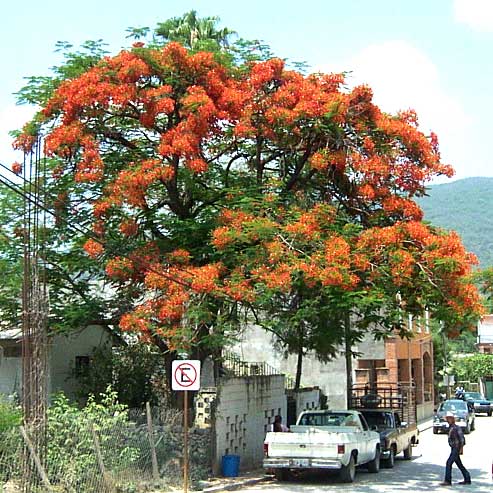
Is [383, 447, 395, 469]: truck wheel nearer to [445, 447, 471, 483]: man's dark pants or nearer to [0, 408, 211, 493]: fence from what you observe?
Result: [445, 447, 471, 483]: man's dark pants

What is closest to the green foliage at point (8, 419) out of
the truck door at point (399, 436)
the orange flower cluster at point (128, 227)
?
the orange flower cluster at point (128, 227)

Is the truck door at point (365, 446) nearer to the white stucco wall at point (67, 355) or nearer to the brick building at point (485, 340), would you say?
the white stucco wall at point (67, 355)

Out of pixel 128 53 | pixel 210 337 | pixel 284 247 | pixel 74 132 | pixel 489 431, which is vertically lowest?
pixel 489 431

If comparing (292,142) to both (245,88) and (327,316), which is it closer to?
(245,88)

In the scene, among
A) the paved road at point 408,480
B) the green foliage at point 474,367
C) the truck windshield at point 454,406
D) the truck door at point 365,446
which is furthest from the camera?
the green foliage at point 474,367

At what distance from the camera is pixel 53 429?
16.6 m

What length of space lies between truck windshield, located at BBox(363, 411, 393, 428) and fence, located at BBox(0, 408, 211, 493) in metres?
6.93

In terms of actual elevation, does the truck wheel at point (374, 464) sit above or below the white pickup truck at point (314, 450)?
below

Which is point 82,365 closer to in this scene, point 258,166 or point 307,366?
point 258,166

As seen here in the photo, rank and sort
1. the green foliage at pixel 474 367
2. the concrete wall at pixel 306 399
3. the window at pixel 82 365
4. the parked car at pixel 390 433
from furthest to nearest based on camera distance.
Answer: the green foliage at pixel 474 367
the concrete wall at pixel 306 399
the window at pixel 82 365
the parked car at pixel 390 433

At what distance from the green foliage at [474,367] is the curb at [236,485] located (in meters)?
63.7

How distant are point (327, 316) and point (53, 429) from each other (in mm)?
7308

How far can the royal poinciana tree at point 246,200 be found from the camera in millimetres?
20203

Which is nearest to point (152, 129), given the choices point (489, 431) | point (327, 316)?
point (327, 316)
